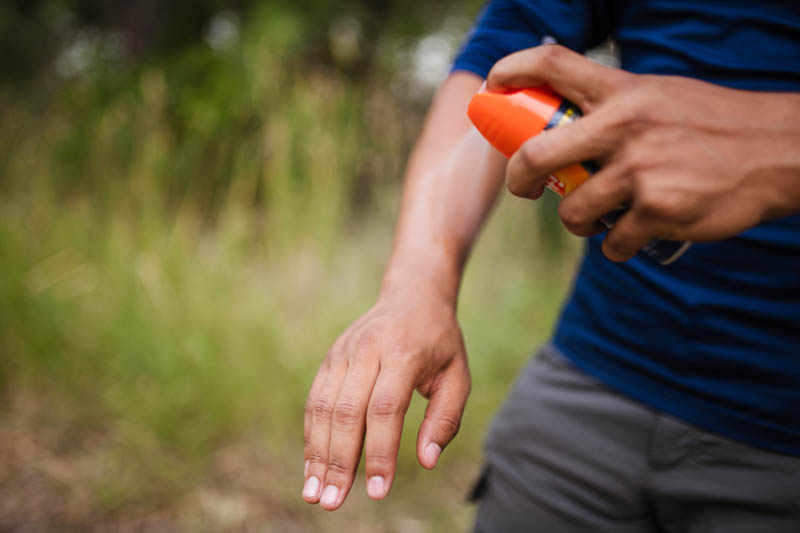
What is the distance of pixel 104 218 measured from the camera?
122 inches

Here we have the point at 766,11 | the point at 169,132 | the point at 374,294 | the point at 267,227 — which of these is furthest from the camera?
the point at 169,132

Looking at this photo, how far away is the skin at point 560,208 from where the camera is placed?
1.56 feet

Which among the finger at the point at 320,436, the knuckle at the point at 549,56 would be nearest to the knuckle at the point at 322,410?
the finger at the point at 320,436

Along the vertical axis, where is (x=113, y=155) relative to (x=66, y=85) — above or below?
below

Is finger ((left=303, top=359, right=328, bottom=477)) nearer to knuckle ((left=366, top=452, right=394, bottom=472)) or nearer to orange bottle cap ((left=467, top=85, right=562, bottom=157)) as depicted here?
knuckle ((left=366, top=452, right=394, bottom=472))

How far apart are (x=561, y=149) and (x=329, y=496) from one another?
0.46m

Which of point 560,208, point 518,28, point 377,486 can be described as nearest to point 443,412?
point 377,486

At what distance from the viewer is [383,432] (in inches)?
23.5

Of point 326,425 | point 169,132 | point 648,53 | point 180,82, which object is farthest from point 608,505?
point 180,82

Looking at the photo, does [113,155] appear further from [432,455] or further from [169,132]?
[432,455]

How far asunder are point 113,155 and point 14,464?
1865 mm

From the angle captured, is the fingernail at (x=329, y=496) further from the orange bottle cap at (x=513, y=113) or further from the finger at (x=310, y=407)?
the orange bottle cap at (x=513, y=113)

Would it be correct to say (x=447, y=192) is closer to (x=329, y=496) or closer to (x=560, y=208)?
(x=560, y=208)

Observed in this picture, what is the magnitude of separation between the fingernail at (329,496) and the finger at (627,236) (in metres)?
0.41
